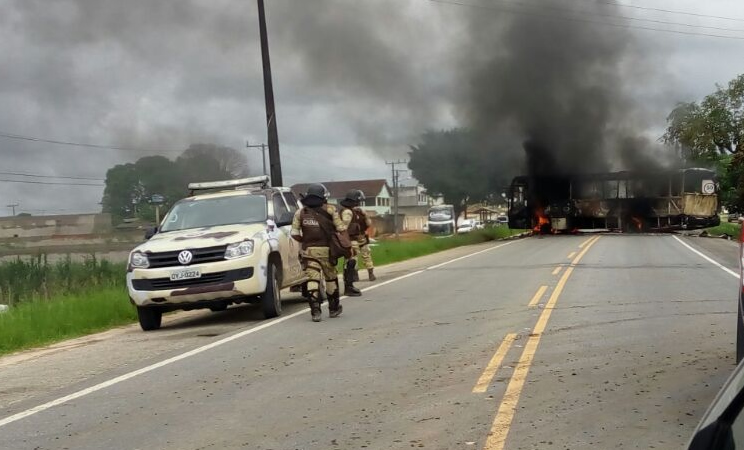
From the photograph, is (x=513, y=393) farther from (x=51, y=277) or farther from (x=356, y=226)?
(x=51, y=277)

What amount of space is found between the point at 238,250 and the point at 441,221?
45.7 meters

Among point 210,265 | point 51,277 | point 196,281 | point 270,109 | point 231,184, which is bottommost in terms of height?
point 51,277

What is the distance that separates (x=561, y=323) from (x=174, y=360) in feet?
14.1

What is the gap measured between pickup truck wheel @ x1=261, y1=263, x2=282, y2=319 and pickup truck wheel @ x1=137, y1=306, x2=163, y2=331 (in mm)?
1435

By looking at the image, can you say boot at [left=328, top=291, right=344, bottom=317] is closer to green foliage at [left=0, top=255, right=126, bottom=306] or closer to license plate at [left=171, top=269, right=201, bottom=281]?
license plate at [left=171, top=269, right=201, bottom=281]

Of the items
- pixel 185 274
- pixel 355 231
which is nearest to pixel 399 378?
pixel 185 274

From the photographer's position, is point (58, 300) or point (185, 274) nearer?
point (185, 274)

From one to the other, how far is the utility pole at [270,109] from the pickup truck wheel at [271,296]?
9161 millimetres

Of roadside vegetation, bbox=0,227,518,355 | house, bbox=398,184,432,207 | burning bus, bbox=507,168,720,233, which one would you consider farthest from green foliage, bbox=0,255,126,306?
house, bbox=398,184,432,207

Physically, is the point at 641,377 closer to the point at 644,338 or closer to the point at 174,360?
the point at 644,338

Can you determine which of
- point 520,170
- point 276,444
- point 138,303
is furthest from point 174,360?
point 520,170

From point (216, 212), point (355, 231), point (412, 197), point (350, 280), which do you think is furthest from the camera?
point (412, 197)

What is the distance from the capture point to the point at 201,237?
32.2 feet

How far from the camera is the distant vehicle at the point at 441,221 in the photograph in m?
54.6
